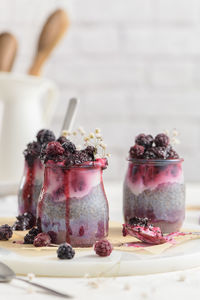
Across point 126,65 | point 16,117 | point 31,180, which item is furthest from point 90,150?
point 126,65

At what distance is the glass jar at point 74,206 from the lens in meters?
1.01

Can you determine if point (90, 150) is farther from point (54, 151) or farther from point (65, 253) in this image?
point (65, 253)

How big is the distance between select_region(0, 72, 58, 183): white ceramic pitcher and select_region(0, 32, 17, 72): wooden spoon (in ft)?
0.15

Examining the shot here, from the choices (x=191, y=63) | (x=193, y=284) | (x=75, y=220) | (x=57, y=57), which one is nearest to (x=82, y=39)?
(x=57, y=57)

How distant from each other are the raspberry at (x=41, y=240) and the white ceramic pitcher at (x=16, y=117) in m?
0.75

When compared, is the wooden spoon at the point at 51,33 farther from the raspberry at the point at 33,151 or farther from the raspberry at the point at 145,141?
the raspberry at the point at 145,141

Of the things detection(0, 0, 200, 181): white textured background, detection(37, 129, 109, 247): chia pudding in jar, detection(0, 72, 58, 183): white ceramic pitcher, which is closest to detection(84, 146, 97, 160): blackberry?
detection(37, 129, 109, 247): chia pudding in jar

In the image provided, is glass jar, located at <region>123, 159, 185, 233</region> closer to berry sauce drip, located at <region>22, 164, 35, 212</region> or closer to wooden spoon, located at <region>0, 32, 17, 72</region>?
berry sauce drip, located at <region>22, 164, 35, 212</region>

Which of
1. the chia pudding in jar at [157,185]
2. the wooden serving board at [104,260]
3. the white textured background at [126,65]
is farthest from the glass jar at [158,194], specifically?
the white textured background at [126,65]

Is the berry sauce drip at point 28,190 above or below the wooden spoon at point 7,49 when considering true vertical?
below

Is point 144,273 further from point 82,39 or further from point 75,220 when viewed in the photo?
point 82,39

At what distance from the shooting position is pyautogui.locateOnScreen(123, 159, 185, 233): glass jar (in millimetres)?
1168

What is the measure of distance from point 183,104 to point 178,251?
163cm

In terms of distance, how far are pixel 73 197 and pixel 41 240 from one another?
98 mm
